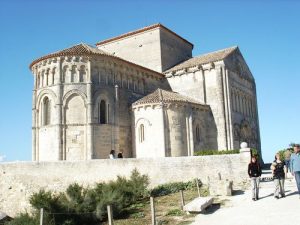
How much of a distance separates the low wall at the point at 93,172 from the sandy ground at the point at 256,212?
4.02 meters

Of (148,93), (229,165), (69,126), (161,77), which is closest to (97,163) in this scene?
(69,126)

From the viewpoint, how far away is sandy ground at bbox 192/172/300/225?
11164 mm

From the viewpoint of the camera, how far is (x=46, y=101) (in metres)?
26.8

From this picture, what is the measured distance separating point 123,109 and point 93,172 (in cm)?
716

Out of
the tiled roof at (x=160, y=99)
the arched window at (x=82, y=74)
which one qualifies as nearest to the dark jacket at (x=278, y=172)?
the tiled roof at (x=160, y=99)

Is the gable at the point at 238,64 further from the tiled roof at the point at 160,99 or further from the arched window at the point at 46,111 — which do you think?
the arched window at the point at 46,111

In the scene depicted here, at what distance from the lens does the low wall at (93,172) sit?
753 inches

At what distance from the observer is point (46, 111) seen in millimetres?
26766

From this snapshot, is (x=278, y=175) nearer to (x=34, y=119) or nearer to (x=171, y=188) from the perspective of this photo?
(x=171, y=188)

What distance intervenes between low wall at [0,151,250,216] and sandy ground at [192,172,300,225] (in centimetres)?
402

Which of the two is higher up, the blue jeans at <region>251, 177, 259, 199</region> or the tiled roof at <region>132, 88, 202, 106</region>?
the tiled roof at <region>132, 88, 202, 106</region>

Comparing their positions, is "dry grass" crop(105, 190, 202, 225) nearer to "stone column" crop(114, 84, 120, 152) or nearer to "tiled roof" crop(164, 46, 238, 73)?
"stone column" crop(114, 84, 120, 152)

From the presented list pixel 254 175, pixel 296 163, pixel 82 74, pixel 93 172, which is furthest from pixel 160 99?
pixel 296 163

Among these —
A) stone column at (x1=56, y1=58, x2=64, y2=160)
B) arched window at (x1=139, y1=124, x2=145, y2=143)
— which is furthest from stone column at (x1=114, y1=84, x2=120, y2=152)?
stone column at (x1=56, y1=58, x2=64, y2=160)
